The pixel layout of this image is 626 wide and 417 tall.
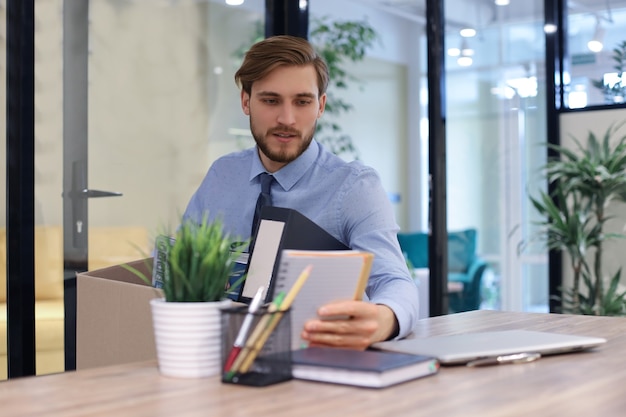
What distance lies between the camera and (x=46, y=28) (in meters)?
3.33

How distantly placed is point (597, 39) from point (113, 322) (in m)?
3.98

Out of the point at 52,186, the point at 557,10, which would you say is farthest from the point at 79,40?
the point at 557,10

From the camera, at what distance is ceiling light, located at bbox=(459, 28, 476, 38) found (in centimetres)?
532

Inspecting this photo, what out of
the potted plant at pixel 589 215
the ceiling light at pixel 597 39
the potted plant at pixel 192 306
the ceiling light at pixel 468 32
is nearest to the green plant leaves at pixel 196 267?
the potted plant at pixel 192 306

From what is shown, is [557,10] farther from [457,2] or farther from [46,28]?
[46,28]

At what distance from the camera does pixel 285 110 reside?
2.00m

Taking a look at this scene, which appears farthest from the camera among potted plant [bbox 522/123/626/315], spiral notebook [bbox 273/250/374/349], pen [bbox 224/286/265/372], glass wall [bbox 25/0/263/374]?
potted plant [bbox 522/123/626/315]

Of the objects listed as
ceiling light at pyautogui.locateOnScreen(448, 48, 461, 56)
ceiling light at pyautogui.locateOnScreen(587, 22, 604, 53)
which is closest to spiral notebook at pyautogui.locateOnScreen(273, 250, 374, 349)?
ceiling light at pyautogui.locateOnScreen(587, 22, 604, 53)

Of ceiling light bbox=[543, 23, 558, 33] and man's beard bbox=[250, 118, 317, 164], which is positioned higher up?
ceiling light bbox=[543, 23, 558, 33]

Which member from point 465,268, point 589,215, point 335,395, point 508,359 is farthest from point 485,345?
point 465,268

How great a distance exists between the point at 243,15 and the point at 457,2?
1.61 m

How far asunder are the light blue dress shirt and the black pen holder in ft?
1.27

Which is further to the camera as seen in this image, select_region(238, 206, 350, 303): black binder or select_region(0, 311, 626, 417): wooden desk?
select_region(238, 206, 350, 303): black binder

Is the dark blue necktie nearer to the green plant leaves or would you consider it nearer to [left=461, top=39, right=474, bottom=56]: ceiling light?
the green plant leaves
